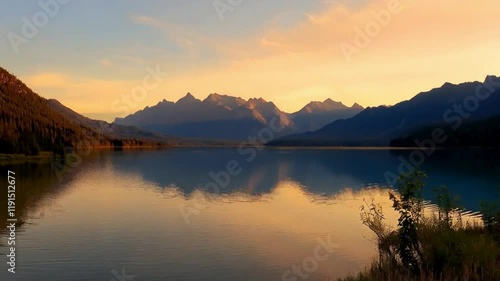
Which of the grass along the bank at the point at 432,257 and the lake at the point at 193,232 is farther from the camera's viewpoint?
the lake at the point at 193,232

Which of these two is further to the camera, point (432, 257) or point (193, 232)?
point (193, 232)

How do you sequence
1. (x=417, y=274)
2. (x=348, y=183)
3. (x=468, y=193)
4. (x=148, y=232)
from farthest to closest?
(x=348, y=183) < (x=468, y=193) < (x=148, y=232) < (x=417, y=274)

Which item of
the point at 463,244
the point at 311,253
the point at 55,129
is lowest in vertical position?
the point at 311,253

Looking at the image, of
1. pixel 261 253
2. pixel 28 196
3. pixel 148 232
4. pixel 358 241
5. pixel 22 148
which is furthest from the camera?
pixel 22 148

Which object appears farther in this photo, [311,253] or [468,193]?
[468,193]

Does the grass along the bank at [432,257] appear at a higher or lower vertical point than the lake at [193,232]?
higher

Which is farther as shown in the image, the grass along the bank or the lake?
the lake

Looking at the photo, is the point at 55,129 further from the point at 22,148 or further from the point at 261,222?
the point at 261,222

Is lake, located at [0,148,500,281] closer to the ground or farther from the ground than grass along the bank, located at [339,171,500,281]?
closer to the ground

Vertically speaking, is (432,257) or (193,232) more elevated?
(432,257)

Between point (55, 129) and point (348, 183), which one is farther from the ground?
point (55, 129)

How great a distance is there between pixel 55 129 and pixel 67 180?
136455 mm

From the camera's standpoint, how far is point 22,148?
440 ft


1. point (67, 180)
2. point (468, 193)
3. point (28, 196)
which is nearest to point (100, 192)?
point (28, 196)
